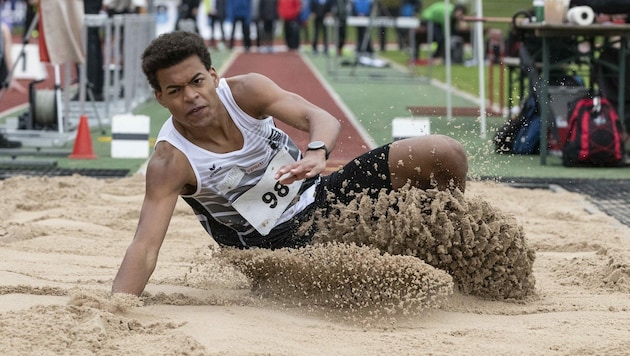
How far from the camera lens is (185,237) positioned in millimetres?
6219

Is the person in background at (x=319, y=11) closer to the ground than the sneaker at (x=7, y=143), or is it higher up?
higher up

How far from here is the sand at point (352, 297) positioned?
3.69 meters

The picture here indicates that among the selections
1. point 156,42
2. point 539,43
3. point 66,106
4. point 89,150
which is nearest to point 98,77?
point 66,106

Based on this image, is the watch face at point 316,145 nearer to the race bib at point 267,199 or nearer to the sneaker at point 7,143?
the race bib at point 267,199

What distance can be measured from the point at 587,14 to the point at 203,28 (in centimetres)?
2449

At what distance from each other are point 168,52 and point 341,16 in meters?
21.6

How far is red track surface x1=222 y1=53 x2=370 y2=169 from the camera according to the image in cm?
746

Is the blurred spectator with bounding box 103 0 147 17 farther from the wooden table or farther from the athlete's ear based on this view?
the athlete's ear

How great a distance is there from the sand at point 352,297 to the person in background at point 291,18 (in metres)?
23.6

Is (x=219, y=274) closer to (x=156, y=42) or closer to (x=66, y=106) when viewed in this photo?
(x=156, y=42)

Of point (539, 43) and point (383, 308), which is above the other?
point (539, 43)

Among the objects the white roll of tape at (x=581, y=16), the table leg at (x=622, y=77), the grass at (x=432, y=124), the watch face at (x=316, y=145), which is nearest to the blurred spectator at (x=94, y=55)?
the grass at (x=432, y=124)

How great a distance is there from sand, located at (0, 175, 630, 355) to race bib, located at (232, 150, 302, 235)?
13 centimetres

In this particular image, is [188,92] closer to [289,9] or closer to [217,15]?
[289,9]
